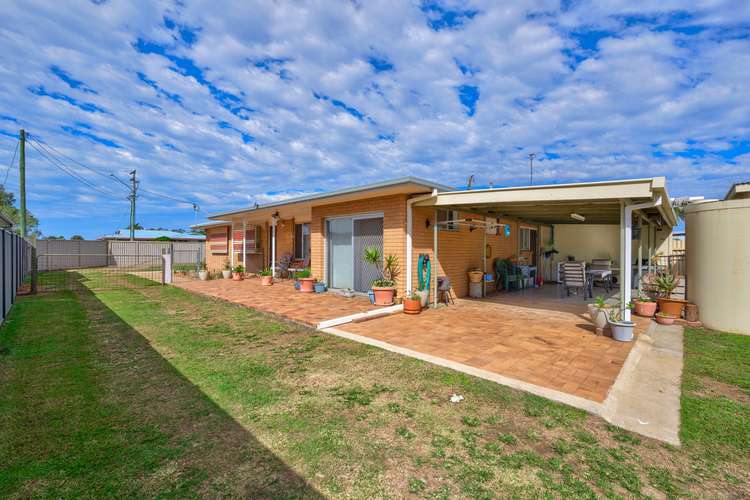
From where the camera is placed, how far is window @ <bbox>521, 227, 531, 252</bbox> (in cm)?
1233

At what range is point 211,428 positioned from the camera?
8.50 ft

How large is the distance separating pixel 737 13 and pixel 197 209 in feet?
140

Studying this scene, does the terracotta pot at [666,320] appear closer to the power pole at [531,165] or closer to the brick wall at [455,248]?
the brick wall at [455,248]

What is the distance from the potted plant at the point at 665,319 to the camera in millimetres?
6441

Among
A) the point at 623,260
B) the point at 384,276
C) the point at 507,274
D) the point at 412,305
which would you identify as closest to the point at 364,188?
the point at 384,276

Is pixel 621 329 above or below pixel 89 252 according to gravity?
below

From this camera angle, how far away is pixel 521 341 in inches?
200

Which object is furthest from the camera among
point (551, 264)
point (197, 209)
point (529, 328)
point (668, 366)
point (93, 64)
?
point (197, 209)

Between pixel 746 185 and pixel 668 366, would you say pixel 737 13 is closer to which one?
pixel 746 185

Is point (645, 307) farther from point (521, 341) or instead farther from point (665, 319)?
point (521, 341)

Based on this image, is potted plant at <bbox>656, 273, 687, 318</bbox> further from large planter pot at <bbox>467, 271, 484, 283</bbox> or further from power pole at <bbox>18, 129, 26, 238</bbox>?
power pole at <bbox>18, 129, 26, 238</bbox>

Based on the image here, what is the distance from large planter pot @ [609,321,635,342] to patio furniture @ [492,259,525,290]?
17.8 ft

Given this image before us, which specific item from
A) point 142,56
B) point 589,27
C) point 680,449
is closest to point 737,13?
point 589,27

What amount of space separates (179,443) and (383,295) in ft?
18.4
